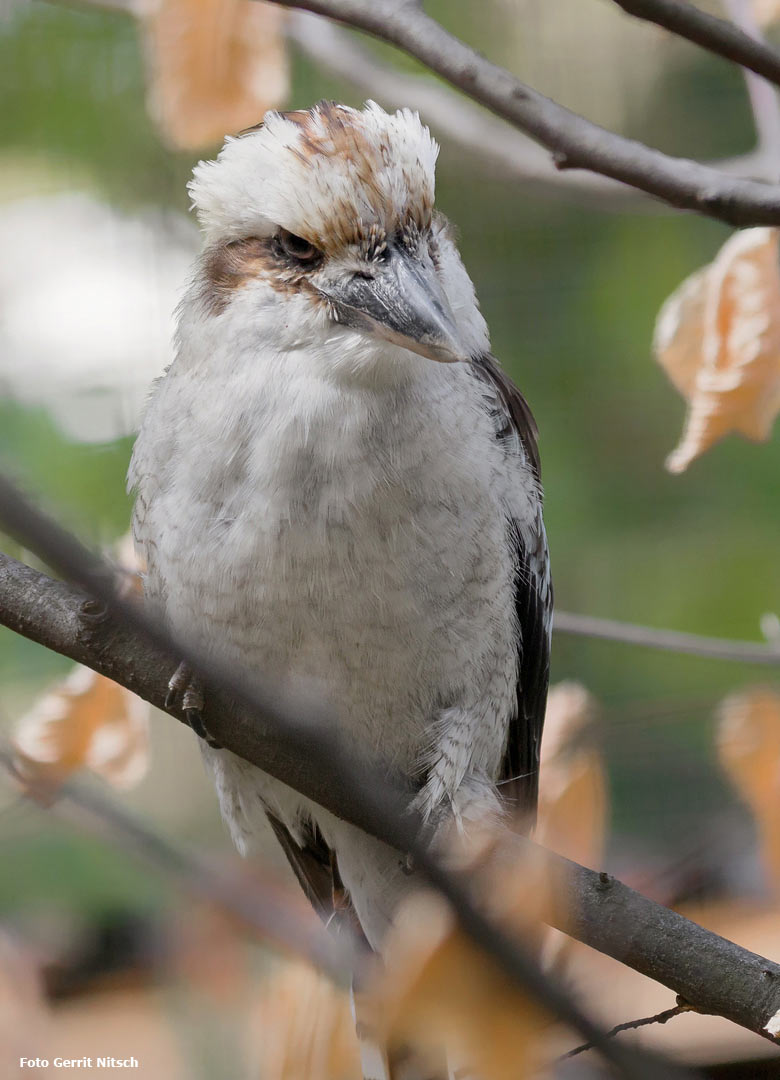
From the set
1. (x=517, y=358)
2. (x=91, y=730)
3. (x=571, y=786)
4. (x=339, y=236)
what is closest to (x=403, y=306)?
(x=339, y=236)

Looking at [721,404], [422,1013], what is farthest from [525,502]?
[422,1013]

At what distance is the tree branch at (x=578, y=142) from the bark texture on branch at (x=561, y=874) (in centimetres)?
59

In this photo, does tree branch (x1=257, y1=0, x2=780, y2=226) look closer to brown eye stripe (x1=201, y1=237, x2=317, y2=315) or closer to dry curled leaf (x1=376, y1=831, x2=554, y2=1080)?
brown eye stripe (x1=201, y1=237, x2=317, y2=315)

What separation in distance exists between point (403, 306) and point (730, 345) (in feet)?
1.14

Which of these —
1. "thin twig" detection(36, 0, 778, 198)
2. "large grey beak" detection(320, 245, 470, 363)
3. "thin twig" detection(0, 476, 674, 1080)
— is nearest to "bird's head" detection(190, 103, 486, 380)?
"large grey beak" detection(320, 245, 470, 363)

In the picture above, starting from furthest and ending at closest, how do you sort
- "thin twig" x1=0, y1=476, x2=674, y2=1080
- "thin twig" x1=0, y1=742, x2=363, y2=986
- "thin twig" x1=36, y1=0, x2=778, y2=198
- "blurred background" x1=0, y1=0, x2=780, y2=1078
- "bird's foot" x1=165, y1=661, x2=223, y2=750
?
"blurred background" x1=0, y1=0, x2=780, y2=1078 < "thin twig" x1=36, y1=0, x2=778, y2=198 < "bird's foot" x1=165, y1=661, x2=223, y2=750 < "thin twig" x1=0, y1=742, x2=363, y2=986 < "thin twig" x1=0, y1=476, x2=674, y2=1080

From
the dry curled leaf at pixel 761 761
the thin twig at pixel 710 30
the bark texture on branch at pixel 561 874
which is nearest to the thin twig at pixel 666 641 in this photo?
the dry curled leaf at pixel 761 761

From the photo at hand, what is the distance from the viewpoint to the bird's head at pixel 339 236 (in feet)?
4.46

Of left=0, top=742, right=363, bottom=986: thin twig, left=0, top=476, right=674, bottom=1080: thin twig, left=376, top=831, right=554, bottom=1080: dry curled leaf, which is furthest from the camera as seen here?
left=0, top=742, right=363, bottom=986: thin twig

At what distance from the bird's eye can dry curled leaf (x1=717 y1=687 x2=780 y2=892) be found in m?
0.81

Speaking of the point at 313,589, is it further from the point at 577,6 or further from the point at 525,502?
the point at 577,6

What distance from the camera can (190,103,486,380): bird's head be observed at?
1359 mm

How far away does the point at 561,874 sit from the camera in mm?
1189

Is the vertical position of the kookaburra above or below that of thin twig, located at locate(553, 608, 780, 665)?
above
